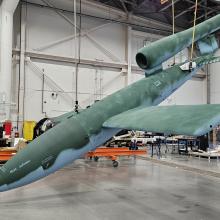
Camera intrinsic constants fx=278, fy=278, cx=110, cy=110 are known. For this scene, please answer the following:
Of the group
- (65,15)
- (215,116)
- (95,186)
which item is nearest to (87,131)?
(215,116)

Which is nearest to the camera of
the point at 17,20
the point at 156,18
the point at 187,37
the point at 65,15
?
the point at 187,37

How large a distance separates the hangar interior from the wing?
49.4 inches

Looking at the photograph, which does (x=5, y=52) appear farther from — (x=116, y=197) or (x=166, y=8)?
(x=166, y=8)

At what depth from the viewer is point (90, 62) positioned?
1648 centimetres

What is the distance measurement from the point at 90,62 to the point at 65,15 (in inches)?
118

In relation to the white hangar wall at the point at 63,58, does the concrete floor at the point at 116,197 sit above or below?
below

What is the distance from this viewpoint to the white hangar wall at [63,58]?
14734 millimetres

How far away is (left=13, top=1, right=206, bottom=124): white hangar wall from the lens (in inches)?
580

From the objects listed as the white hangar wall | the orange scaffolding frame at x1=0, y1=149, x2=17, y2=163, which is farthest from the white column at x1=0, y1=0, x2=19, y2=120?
the orange scaffolding frame at x1=0, y1=149, x2=17, y2=163

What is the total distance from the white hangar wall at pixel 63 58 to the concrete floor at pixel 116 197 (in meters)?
8.23

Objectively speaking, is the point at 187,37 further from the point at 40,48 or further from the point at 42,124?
the point at 40,48

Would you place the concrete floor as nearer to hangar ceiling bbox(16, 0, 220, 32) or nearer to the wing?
the wing

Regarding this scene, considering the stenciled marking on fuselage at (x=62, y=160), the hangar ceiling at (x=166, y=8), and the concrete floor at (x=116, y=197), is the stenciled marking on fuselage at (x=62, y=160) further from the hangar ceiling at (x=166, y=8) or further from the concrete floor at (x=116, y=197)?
the hangar ceiling at (x=166, y=8)

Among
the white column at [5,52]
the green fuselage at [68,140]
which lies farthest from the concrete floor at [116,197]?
the white column at [5,52]
